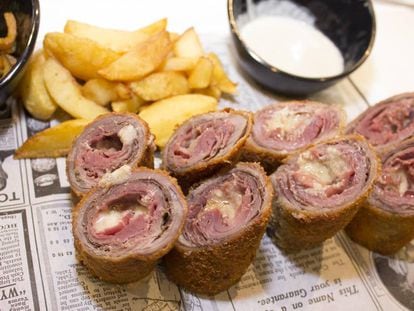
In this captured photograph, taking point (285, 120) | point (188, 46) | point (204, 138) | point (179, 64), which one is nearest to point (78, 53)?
point (179, 64)

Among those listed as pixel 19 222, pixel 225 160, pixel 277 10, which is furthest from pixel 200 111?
pixel 277 10

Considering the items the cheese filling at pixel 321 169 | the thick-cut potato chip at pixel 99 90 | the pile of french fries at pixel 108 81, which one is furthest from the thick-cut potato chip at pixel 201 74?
the cheese filling at pixel 321 169

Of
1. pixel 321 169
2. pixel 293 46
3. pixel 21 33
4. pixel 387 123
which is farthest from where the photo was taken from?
pixel 293 46

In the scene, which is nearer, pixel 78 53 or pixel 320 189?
pixel 320 189

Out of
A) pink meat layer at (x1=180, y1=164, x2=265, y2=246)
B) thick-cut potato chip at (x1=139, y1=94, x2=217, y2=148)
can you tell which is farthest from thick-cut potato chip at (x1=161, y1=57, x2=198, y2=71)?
pink meat layer at (x1=180, y1=164, x2=265, y2=246)

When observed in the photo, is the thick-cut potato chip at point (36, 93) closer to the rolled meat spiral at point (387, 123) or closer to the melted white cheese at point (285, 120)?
the melted white cheese at point (285, 120)

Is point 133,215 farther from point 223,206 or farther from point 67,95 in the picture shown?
point 67,95
